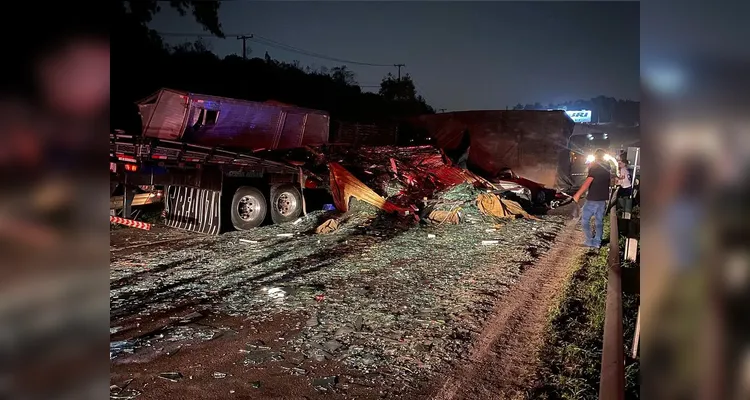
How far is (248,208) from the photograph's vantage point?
10141 mm

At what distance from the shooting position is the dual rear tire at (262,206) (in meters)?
9.90

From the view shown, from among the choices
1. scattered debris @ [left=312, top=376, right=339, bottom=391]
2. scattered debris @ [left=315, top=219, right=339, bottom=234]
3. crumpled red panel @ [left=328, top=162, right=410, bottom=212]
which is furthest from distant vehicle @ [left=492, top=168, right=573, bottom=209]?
scattered debris @ [left=312, top=376, right=339, bottom=391]

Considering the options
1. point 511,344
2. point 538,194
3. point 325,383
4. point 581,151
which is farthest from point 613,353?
point 581,151

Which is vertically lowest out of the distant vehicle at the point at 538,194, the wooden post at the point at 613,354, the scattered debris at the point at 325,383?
the scattered debris at the point at 325,383

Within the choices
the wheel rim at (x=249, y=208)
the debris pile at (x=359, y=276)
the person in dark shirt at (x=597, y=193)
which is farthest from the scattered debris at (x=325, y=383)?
the wheel rim at (x=249, y=208)

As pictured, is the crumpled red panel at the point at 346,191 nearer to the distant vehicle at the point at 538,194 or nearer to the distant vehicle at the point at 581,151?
the distant vehicle at the point at 538,194

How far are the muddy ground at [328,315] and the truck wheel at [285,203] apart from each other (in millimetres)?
1833

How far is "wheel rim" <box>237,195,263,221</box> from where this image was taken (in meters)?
10.0

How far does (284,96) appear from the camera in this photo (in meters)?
27.3

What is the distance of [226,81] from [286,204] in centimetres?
1571

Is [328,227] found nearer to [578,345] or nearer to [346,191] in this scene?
[346,191]

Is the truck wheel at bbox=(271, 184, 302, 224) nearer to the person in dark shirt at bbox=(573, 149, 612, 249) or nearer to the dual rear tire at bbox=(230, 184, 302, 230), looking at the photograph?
the dual rear tire at bbox=(230, 184, 302, 230)
